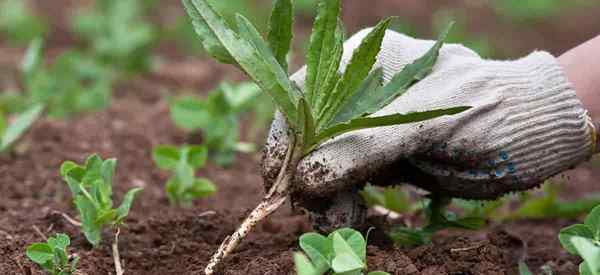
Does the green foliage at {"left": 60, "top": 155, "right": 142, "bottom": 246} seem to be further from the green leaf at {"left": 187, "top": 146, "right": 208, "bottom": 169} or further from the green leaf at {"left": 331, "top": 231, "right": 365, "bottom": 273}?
the green leaf at {"left": 331, "top": 231, "right": 365, "bottom": 273}

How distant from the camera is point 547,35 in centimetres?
605

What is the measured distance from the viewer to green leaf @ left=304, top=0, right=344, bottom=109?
6.33 ft

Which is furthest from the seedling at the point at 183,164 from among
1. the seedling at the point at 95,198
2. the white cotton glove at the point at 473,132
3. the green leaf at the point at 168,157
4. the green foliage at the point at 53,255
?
the green foliage at the point at 53,255

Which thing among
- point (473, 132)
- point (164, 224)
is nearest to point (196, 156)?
point (164, 224)

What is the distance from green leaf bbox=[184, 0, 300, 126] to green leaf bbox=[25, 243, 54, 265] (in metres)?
0.55

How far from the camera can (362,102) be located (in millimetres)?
1964

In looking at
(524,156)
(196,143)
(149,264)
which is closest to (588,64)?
(524,156)

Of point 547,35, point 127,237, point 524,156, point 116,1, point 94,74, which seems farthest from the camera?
point 547,35

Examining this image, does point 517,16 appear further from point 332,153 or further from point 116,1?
point 332,153

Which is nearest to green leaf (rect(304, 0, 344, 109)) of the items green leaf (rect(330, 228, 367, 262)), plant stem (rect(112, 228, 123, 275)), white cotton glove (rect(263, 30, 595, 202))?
white cotton glove (rect(263, 30, 595, 202))

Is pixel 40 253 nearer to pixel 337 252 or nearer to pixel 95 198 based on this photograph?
pixel 95 198

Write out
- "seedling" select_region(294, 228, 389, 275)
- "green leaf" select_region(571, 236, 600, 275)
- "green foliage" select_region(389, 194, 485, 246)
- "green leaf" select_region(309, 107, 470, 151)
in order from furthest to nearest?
1. "green foliage" select_region(389, 194, 485, 246)
2. "green leaf" select_region(309, 107, 470, 151)
3. "seedling" select_region(294, 228, 389, 275)
4. "green leaf" select_region(571, 236, 600, 275)

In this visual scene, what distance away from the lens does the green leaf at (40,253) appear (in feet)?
6.10

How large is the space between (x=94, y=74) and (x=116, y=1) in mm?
751
